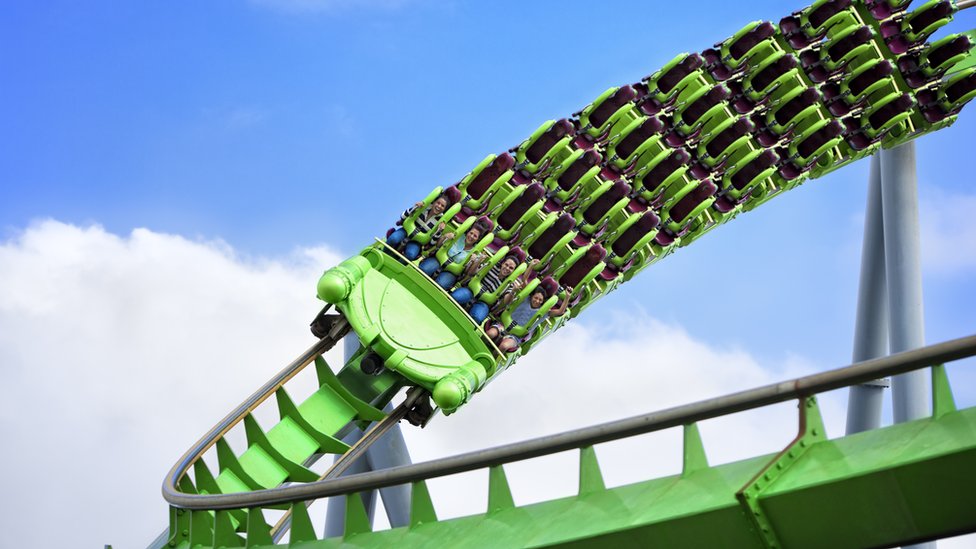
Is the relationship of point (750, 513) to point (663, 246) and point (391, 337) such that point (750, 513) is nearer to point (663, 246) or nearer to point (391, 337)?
point (391, 337)

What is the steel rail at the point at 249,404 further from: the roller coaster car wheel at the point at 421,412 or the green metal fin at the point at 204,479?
the roller coaster car wheel at the point at 421,412

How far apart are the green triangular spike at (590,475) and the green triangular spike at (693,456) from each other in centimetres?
39

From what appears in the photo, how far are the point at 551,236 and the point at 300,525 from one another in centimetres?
453

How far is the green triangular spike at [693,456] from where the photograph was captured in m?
4.89

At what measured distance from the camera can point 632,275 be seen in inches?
426

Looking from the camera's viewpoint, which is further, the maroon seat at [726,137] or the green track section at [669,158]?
the maroon seat at [726,137]

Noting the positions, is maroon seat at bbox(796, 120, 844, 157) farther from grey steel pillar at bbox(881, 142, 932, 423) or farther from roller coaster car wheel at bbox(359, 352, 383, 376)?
roller coaster car wheel at bbox(359, 352, 383, 376)

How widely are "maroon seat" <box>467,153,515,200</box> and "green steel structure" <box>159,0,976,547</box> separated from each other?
18mm

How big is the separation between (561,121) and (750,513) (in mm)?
6368

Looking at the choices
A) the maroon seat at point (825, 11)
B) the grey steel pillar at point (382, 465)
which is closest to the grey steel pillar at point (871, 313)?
the maroon seat at point (825, 11)

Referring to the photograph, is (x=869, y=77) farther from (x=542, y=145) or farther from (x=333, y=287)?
(x=333, y=287)

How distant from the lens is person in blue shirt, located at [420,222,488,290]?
381 inches

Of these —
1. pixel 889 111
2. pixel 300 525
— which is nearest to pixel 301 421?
pixel 300 525

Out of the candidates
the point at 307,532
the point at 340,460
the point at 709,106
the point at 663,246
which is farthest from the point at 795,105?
the point at 307,532
